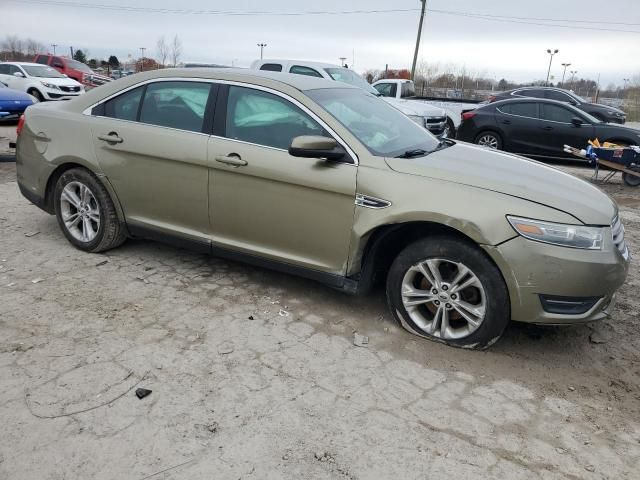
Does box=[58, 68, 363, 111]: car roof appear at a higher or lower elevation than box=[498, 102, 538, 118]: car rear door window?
higher

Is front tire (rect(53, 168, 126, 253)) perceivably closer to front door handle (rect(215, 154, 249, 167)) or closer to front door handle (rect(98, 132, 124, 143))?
front door handle (rect(98, 132, 124, 143))

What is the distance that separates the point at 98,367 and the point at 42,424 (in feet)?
1.70

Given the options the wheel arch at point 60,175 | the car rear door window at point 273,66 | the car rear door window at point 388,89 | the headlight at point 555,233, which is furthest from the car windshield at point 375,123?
the car rear door window at point 388,89

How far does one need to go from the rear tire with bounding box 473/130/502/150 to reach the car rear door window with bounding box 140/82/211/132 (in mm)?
9396

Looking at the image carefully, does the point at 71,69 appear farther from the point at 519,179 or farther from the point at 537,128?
the point at 519,179

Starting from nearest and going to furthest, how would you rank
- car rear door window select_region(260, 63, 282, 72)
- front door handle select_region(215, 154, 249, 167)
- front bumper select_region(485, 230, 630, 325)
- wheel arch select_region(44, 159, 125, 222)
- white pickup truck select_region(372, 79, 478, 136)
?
1. front bumper select_region(485, 230, 630, 325)
2. front door handle select_region(215, 154, 249, 167)
3. wheel arch select_region(44, 159, 125, 222)
4. car rear door window select_region(260, 63, 282, 72)
5. white pickup truck select_region(372, 79, 478, 136)

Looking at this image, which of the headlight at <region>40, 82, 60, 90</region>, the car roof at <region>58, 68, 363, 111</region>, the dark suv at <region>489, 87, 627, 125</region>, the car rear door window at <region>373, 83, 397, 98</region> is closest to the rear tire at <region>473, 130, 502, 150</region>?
the car rear door window at <region>373, 83, 397, 98</region>

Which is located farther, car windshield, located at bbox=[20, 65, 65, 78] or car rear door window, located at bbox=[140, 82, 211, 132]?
car windshield, located at bbox=[20, 65, 65, 78]

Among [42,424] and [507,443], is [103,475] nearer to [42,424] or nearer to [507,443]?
[42,424]

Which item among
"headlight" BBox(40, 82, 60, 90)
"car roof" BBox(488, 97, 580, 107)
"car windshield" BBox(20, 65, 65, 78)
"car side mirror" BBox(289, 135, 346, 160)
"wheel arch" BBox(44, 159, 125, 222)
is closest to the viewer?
"car side mirror" BBox(289, 135, 346, 160)

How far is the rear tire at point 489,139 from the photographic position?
1223 cm

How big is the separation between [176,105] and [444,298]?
2.55m

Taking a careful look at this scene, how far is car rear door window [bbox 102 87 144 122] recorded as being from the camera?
14.5 ft

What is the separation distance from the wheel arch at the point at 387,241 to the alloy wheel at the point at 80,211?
248 cm
